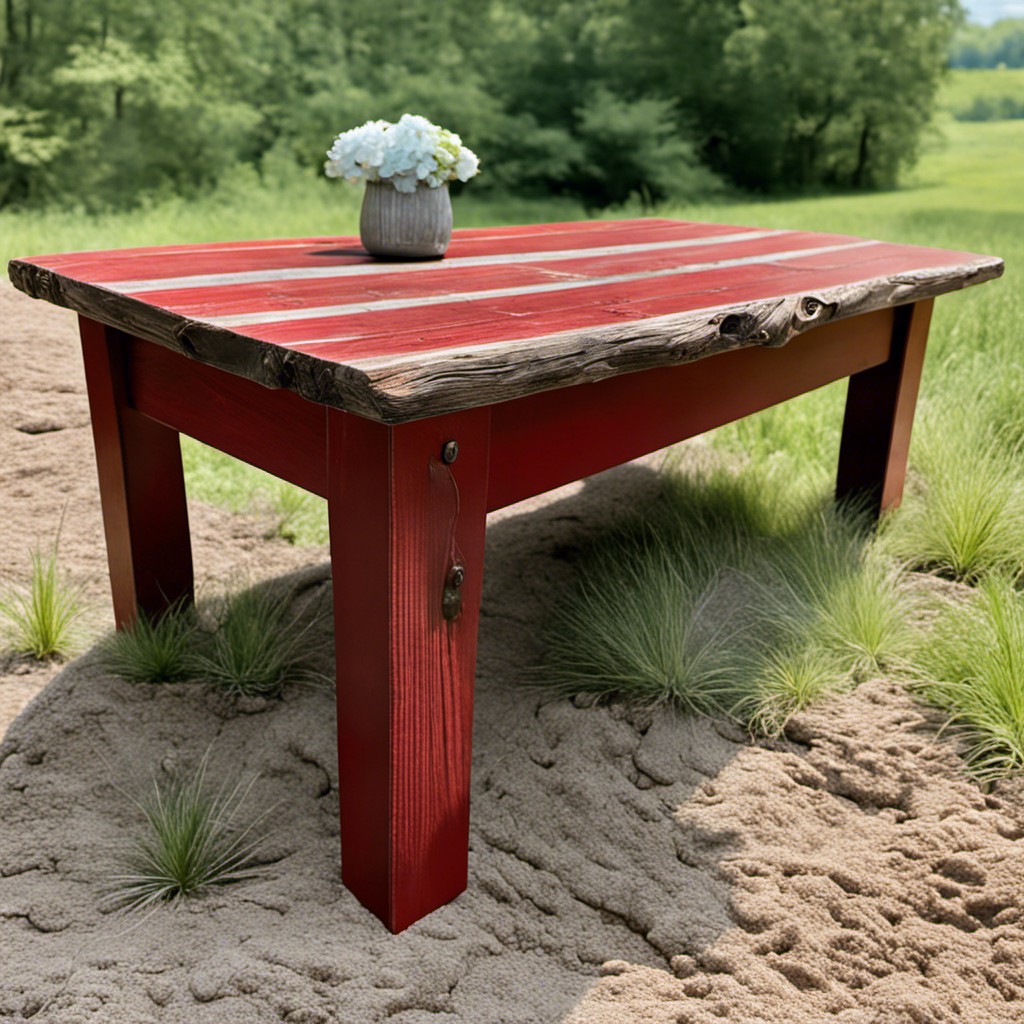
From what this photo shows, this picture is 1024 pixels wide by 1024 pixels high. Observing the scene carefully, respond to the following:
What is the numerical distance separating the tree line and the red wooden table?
9171 mm

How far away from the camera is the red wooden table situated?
1.41m

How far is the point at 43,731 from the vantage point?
6.75 feet

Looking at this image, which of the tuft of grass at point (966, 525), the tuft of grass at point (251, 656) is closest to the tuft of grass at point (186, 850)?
the tuft of grass at point (251, 656)

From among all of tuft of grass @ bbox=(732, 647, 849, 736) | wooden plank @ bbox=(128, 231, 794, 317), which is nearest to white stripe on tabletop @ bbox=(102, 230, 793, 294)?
wooden plank @ bbox=(128, 231, 794, 317)

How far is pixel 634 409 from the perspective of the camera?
186 cm

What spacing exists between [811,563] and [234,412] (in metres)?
1.54

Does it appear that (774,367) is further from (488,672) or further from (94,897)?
(94,897)

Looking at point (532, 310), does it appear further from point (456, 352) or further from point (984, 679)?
point (984, 679)

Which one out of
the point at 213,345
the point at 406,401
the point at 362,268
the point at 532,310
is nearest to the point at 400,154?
the point at 362,268

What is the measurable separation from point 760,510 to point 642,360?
1472mm

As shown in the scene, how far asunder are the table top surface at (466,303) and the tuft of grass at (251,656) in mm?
758

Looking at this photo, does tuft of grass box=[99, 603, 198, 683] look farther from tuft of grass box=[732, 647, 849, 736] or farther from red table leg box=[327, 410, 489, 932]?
tuft of grass box=[732, 647, 849, 736]

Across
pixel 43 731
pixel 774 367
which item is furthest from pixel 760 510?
pixel 43 731

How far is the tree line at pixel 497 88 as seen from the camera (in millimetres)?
10805
